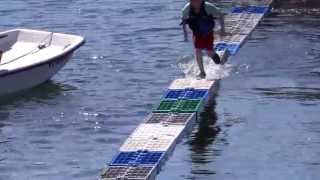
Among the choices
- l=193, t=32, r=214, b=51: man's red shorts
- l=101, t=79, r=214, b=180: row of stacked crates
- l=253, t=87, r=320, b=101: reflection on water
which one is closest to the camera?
l=101, t=79, r=214, b=180: row of stacked crates

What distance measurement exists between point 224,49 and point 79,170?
7296 mm

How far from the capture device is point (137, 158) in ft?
48.5

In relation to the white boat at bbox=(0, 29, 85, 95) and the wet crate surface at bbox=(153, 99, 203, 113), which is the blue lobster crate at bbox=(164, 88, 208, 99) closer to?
the wet crate surface at bbox=(153, 99, 203, 113)

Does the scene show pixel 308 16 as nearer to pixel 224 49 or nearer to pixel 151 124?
pixel 224 49

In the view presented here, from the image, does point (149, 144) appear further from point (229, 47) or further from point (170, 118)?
point (229, 47)

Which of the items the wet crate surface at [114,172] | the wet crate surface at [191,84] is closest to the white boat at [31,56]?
the wet crate surface at [191,84]

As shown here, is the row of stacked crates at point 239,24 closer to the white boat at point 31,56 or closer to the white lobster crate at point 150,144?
the white boat at point 31,56

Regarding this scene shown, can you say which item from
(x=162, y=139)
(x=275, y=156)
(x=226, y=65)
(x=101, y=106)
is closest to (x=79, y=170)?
(x=162, y=139)

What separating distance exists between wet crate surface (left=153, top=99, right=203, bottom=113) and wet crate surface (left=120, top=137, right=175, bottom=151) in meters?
1.41

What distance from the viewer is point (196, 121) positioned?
17031 millimetres

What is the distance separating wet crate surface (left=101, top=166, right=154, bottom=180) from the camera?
45.9 feet

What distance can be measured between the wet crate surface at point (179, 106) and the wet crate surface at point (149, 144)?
1414 mm

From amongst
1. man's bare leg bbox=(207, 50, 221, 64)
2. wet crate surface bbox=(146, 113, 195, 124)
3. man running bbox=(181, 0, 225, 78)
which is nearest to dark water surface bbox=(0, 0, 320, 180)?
wet crate surface bbox=(146, 113, 195, 124)

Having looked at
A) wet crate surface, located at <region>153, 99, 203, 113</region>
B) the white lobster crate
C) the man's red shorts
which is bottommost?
wet crate surface, located at <region>153, 99, 203, 113</region>
